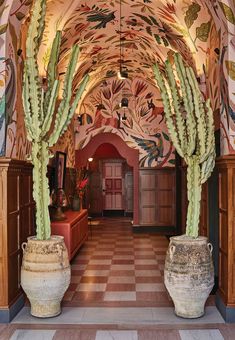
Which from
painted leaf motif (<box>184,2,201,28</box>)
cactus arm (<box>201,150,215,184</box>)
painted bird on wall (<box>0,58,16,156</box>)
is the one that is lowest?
cactus arm (<box>201,150,215,184</box>)

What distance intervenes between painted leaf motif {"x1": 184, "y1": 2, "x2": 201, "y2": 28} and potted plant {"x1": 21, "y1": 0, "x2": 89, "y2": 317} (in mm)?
2036

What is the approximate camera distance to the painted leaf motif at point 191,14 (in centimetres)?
532

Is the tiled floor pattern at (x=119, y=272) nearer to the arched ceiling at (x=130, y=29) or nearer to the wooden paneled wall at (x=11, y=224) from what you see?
the wooden paneled wall at (x=11, y=224)

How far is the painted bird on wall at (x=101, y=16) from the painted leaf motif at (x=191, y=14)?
1421 millimetres

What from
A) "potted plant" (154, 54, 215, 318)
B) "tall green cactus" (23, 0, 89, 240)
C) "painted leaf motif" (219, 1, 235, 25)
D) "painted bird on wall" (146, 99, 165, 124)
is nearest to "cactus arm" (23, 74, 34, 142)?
"tall green cactus" (23, 0, 89, 240)

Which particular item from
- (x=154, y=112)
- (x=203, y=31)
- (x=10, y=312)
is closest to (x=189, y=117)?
(x=203, y=31)

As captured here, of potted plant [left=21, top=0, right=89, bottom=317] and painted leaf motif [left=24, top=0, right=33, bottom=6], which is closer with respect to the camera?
potted plant [left=21, top=0, right=89, bottom=317]

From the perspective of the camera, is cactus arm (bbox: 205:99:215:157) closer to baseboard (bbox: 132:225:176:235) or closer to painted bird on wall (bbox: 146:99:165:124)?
painted bird on wall (bbox: 146:99:165:124)

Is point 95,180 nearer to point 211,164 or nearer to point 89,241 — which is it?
point 89,241

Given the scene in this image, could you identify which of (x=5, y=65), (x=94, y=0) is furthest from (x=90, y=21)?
(x=5, y=65)

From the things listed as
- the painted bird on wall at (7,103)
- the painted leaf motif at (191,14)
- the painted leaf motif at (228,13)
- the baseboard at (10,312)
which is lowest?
the baseboard at (10,312)

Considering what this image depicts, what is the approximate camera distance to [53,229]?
6.70 meters

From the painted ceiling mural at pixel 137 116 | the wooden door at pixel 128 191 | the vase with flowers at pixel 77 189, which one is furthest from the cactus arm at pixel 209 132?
the wooden door at pixel 128 191

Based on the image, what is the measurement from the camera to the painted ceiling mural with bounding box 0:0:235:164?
14.3ft
